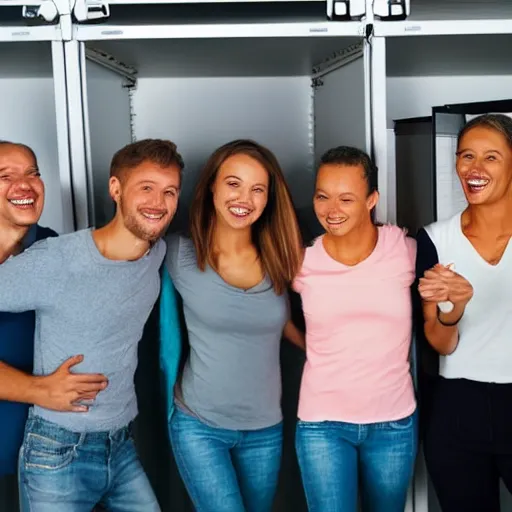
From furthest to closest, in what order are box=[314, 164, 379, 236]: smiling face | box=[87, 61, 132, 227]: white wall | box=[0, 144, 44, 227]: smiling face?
box=[87, 61, 132, 227]: white wall
box=[314, 164, 379, 236]: smiling face
box=[0, 144, 44, 227]: smiling face

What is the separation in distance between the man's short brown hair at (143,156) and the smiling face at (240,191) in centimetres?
14

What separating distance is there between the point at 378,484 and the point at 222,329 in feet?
1.78

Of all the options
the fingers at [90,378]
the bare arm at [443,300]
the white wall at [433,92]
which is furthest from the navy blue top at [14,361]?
the white wall at [433,92]

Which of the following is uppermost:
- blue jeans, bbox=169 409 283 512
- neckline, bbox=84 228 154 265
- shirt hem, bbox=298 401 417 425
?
neckline, bbox=84 228 154 265

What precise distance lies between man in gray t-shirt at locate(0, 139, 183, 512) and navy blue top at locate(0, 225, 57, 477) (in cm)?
9

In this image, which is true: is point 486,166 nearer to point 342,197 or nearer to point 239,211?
point 342,197

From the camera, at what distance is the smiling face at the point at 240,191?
1618mm

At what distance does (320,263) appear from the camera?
5.39 ft

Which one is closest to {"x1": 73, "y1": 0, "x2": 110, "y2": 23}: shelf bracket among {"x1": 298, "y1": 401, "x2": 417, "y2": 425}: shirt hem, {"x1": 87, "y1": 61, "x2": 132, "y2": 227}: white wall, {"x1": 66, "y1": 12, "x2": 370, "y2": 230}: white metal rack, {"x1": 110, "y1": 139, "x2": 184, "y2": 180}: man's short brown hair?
{"x1": 66, "y1": 12, "x2": 370, "y2": 230}: white metal rack

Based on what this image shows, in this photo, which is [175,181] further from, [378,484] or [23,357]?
[378,484]

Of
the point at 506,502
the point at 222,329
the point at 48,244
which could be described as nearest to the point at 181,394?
the point at 222,329

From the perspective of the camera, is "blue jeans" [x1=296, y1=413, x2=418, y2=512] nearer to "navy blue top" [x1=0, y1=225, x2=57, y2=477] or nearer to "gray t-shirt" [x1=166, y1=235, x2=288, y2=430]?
"gray t-shirt" [x1=166, y1=235, x2=288, y2=430]

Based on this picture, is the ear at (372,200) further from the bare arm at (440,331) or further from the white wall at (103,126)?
the white wall at (103,126)

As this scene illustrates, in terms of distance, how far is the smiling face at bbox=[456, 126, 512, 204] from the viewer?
5.01 feet
